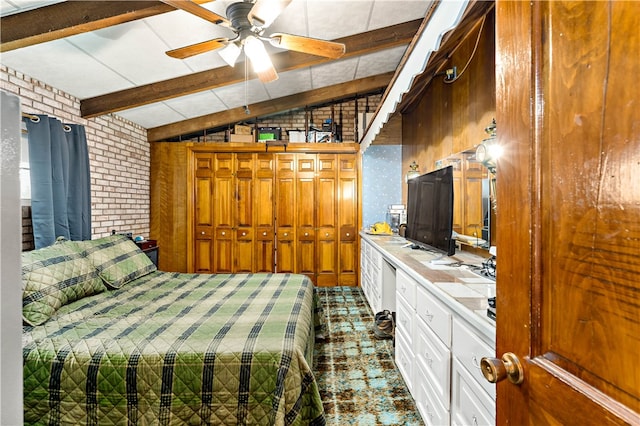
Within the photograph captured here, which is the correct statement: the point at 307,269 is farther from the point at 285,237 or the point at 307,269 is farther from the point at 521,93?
the point at 521,93

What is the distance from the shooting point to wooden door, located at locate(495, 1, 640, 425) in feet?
1.48

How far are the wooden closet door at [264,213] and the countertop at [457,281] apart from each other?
8.29 feet

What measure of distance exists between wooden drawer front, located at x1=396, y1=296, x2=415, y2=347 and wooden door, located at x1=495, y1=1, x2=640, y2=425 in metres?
1.40

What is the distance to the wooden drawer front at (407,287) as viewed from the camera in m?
2.03

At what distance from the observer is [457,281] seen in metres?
1.73

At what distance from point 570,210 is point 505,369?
1.18 feet

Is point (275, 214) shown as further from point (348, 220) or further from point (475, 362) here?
point (475, 362)

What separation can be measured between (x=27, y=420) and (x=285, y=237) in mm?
3671

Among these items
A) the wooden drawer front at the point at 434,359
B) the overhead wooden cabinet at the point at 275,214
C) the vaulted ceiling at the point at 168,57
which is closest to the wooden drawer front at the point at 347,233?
the overhead wooden cabinet at the point at 275,214

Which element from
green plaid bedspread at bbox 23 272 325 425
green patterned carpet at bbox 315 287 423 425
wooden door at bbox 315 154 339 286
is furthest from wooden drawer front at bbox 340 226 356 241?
green plaid bedspread at bbox 23 272 325 425

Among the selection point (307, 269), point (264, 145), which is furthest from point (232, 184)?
point (307, 269)

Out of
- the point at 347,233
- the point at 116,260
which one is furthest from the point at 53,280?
the point at 347,233

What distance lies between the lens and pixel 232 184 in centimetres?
500

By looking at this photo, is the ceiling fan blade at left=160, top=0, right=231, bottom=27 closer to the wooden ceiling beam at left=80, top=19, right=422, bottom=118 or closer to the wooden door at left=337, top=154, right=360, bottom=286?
the wooden ceiling beam at left=80, top=19, right=422, bottom=118
